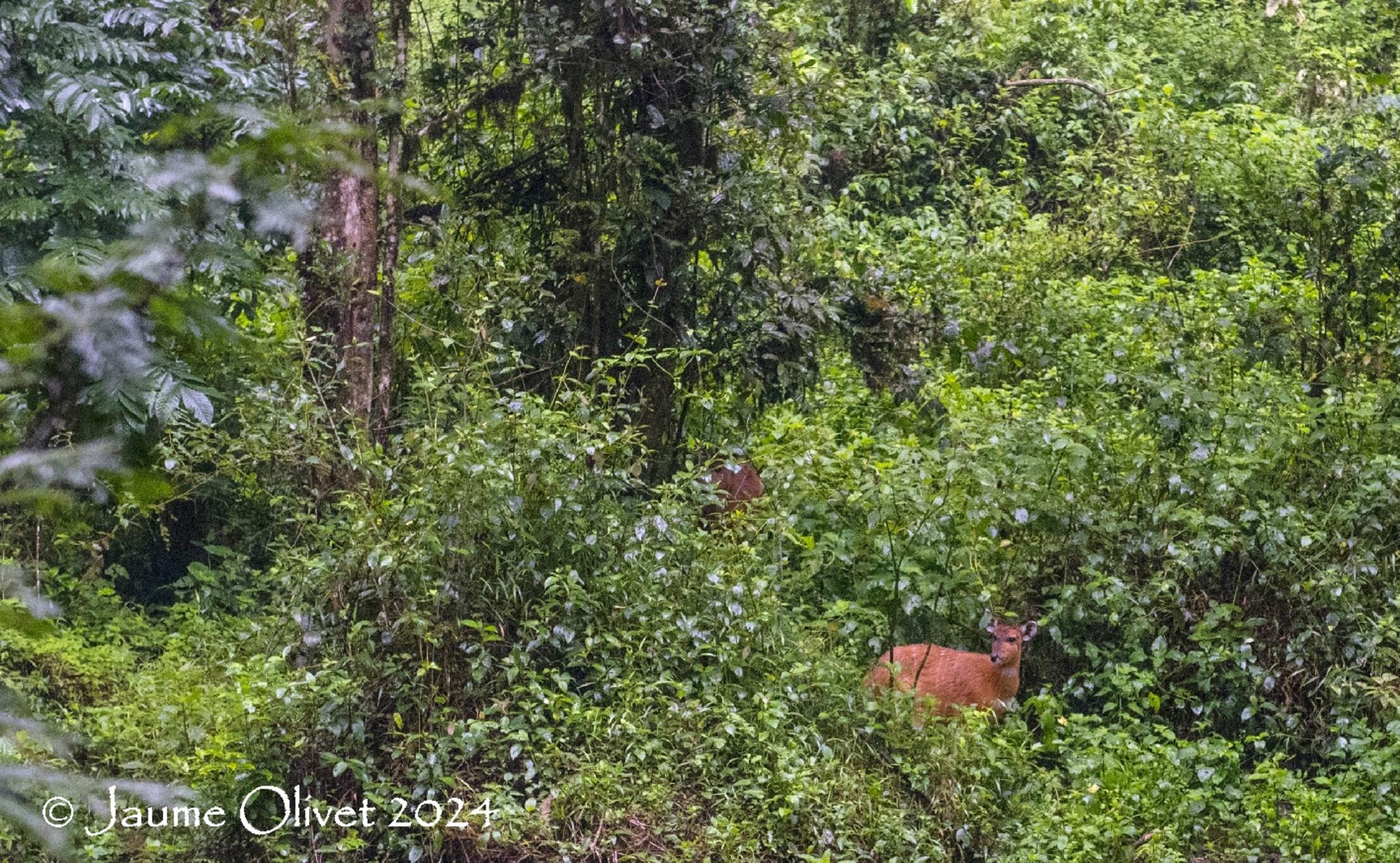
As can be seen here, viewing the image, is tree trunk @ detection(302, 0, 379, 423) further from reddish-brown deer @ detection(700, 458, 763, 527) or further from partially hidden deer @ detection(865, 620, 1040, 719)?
partially hidden deer @ detection(865, 620, 1040, 719)

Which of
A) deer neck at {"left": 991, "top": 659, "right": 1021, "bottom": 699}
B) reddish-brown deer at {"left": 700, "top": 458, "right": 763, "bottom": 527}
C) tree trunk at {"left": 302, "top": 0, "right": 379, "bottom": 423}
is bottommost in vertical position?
deer neck at {"left": 991, "top": 659, "right": 1021, "bottom": 699}

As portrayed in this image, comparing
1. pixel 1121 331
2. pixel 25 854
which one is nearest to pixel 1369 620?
pixel 1121 331

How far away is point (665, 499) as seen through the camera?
4.69 m

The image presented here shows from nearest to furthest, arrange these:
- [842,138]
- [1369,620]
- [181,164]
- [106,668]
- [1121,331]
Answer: [181,164] < [1369,620] < [106,668] < [1121,331] < [842,138]

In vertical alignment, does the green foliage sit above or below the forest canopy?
above

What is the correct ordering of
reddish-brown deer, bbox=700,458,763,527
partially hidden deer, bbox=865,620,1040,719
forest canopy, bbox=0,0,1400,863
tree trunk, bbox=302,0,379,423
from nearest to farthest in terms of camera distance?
forest canopy, bbox=0,0,1400,863
partially hidden deer, bbox=865,620,1040,719
reddish-brown deer, bbox=700,458,763,527
tree trunk, bbox=302,0,379,423

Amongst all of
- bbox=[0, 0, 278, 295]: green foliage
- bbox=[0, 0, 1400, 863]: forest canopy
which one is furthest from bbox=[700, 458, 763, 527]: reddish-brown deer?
bbox=[0, 0, 278, 295]: green foliage

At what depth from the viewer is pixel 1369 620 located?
472cm

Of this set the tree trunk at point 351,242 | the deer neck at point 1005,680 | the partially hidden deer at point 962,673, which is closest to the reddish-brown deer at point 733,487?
the partially hidden deer at point 962,673

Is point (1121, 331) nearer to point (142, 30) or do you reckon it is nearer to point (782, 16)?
point (782, 16)

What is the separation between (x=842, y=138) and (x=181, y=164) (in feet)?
27.0

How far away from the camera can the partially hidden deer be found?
15.3 ft

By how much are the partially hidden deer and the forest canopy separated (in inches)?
4.8

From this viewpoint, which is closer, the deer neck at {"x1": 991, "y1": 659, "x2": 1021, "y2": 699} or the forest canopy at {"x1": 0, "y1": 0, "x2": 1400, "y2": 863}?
the forest canopy at {"x1": 0, "y1": 0, "x2": 1400, "y2": 863}
